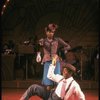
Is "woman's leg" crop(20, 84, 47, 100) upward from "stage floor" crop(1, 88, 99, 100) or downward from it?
upward

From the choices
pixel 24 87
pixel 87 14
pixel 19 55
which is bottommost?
pixel 24 87

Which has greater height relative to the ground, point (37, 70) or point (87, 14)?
point (87, 14)

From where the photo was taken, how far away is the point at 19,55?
47.2 ft

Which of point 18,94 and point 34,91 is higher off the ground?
point 34,91

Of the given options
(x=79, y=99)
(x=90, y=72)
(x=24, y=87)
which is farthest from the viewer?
(x=90, y=72)

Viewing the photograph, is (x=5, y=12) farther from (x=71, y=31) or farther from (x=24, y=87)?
(x=24, y=87)

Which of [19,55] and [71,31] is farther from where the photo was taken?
[71,31]

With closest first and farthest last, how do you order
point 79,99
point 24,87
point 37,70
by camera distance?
point 79,99
point 24,87
point 37,70

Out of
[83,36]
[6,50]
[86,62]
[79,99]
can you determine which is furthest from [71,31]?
[79,99]

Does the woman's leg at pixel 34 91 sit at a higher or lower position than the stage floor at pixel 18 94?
higher

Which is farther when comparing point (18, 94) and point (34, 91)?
point (18, 94)

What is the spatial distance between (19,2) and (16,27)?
809 mm

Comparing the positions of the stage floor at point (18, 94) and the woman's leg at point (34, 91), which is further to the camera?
the stage floor at point (18, 94)

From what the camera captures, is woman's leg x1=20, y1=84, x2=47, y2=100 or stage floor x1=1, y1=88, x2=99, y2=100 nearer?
woman's leg x1=20, y1=84, x2=47, y2=100
